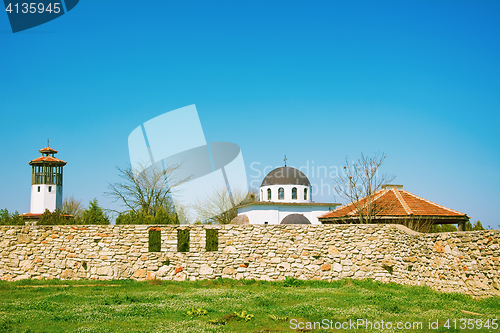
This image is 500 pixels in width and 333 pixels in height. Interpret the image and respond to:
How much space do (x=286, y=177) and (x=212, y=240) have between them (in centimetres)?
3771

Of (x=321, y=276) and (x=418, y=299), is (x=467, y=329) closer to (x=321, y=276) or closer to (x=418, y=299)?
(x=418, y=299)

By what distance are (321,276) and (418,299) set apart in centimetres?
421

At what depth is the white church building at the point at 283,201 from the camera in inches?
1959

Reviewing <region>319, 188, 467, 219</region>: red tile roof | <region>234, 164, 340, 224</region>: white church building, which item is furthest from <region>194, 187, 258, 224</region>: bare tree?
<region>319, 188, 467, 219</region>: red tile roof

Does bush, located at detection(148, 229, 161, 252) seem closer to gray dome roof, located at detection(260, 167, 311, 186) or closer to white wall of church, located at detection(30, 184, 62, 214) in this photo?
gray dome roof, located at detection(260, 167, 311, 186)

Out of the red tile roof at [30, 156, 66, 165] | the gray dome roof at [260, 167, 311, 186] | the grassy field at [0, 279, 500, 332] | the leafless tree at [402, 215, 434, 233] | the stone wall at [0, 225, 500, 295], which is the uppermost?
the red tile roof at [30, 156, 66, 165]

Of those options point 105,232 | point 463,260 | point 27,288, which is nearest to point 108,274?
point 105,232

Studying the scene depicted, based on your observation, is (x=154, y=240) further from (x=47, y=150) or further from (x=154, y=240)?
(x=47, y=150)

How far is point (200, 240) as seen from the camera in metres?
13.8

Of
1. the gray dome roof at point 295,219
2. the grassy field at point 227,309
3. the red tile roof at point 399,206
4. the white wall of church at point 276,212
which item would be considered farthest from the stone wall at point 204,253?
the white wall of church at point 276,212

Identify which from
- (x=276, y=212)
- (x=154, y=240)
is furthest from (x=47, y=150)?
(x=154, y=240)

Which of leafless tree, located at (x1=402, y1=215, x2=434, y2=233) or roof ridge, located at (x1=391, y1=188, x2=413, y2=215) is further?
roof ridge, located at (x1=391, y1=188, x2=413, y2=215)

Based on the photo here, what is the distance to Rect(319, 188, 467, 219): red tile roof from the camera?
21625 millimetres

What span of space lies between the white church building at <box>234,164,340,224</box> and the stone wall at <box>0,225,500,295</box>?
35.5 meters
